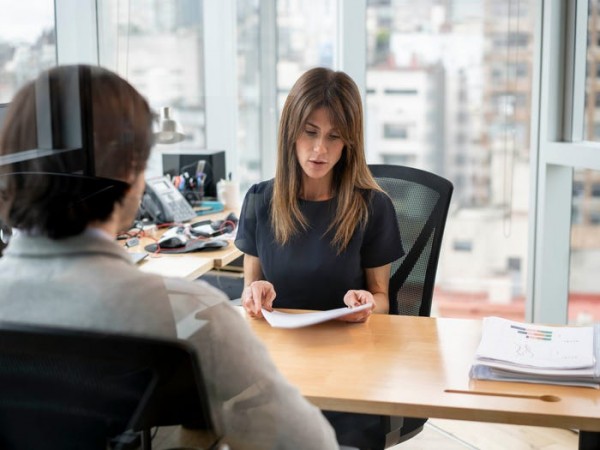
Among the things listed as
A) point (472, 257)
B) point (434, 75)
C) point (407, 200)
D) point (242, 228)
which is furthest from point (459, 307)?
point (242, 228)

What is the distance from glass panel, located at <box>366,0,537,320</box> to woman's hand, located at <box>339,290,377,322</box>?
5.44 ft

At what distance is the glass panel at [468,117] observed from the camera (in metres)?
3.24

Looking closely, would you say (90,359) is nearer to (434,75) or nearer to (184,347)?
(184,347)

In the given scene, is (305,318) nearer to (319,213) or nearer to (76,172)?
(319,213)

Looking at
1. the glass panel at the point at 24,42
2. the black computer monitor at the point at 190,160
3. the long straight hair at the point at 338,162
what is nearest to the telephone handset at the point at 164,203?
the black computer monitor at the point at 190,160

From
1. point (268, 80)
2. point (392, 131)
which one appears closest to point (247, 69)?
point (268, 80)

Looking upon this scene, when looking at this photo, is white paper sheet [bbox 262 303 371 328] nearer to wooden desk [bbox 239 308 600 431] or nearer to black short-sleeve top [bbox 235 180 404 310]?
wooden desk [bbox 239 308 600 431]

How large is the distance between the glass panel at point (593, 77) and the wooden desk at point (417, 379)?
1.49 meters

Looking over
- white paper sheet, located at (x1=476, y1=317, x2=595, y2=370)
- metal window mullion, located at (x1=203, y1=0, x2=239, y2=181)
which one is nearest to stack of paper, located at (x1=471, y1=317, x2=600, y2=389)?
white paper sheet, located at (x1=476, y1=317, x2=595, y2=370)

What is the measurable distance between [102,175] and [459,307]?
2.90 m

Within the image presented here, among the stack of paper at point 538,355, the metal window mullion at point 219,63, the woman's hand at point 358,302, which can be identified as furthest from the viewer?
the woman's hand at point 358,302

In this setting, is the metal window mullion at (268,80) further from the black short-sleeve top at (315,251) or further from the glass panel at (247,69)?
the black short-sleeve top at (315,251)

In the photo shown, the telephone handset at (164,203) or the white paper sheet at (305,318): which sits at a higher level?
the telephone handset at (164,203)

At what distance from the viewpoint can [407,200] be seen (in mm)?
1974
